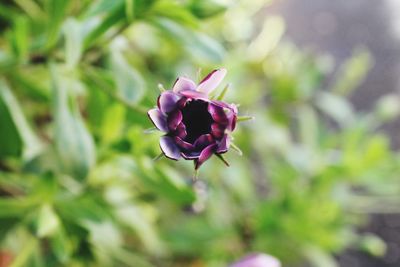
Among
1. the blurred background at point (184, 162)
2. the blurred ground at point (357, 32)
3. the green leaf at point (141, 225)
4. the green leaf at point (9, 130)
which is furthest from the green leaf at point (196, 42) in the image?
the blurred ground at point (357, 32)

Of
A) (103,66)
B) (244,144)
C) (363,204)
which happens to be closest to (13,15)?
(103,66)

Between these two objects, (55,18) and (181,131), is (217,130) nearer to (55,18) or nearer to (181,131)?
(181,131)

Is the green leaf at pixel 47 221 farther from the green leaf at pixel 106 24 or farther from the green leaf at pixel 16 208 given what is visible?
the green leaf at pixel 106 24

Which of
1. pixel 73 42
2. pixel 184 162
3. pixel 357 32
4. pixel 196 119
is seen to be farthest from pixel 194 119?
pixel 357 32

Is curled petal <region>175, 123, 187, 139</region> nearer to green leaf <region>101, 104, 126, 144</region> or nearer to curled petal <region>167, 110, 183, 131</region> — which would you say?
curled petal <region>167, 110, 183, 131</region>

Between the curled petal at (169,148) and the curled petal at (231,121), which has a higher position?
the curled petal at (231,121)

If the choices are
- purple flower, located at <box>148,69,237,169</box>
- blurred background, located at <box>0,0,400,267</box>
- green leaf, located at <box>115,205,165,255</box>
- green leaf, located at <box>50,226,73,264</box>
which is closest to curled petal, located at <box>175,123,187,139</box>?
purple flower, located at <box>148,69,237,169</box>

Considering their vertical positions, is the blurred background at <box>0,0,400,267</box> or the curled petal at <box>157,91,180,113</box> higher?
the blurred background at <box>0,0,400,267</box>
